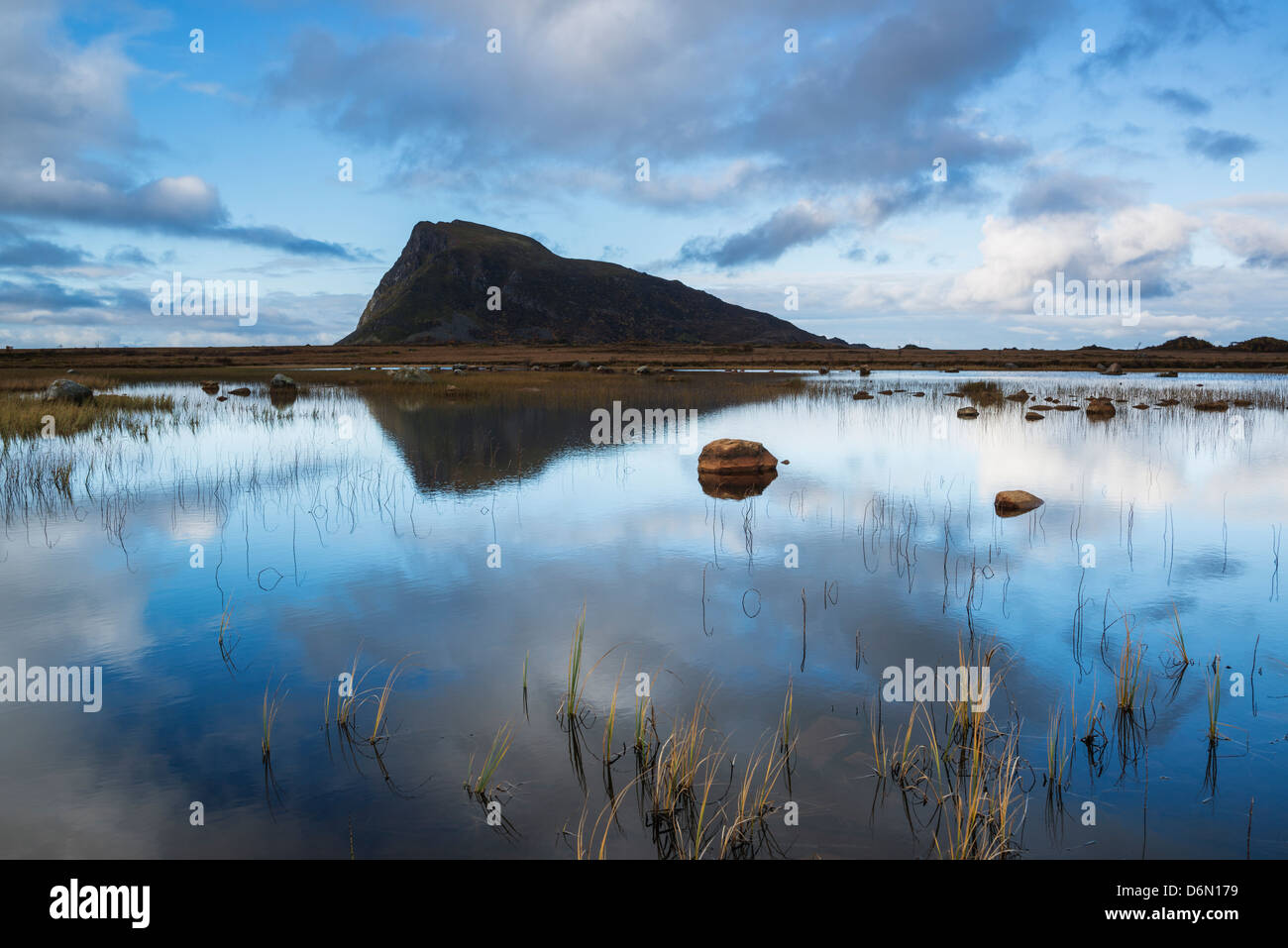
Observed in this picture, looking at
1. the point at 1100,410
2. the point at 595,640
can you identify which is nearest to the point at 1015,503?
the point at 595,640

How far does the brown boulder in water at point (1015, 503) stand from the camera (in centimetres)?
1508

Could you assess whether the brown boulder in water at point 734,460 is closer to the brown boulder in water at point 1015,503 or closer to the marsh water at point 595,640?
the marsh water at point 595,640

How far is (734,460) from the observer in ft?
61.4

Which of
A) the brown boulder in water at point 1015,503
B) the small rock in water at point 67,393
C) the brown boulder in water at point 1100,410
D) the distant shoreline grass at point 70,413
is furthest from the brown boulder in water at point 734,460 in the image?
the small rock in water at point 67,393

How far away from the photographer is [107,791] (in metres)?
5.63

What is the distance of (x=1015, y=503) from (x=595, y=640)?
10.4 metres

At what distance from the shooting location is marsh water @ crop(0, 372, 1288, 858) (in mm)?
5293

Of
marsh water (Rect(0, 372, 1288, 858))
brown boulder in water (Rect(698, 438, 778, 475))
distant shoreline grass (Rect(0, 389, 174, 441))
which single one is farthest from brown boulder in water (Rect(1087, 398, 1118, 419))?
distant shoreline grass (Rect(0, 389, 174, 441))

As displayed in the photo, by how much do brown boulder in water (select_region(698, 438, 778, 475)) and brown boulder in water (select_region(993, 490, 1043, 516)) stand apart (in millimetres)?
5500

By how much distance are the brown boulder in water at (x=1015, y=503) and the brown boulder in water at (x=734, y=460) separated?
5500 millimetres

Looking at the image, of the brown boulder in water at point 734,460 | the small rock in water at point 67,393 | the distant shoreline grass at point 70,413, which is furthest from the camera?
the small rock in water at point 67,393

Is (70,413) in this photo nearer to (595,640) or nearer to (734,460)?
(734,460)

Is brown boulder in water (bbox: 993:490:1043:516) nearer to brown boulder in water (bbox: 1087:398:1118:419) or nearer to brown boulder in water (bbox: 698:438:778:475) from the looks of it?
brown boulder in water (bbox: 698:438:778:475)
